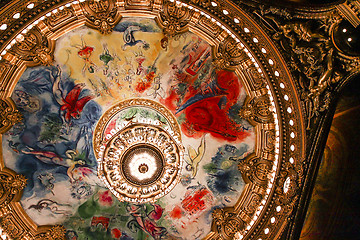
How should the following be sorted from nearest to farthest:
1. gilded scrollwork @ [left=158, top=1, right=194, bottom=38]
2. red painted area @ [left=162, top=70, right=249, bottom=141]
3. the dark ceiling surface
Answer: gilded scrollwork @ [left=158, top=1, right=194, bottom=38], the dark ceiling surface, red painted area @ [left=162, top=70, right=249, bottom=141]

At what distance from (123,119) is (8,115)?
3.44 m

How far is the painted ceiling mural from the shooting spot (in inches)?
348

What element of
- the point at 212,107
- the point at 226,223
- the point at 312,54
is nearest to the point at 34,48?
the point at 212,107

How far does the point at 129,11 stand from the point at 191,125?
425 centimetres

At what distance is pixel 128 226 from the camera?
10.9 m

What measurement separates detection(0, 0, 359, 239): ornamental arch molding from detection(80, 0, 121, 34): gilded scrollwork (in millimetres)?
24

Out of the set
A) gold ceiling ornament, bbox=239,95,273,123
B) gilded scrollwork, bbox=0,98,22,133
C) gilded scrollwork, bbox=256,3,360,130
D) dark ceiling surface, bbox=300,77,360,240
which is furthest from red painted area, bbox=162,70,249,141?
gilded scrollwork, bbox=0,98,22,133

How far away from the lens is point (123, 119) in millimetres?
10453

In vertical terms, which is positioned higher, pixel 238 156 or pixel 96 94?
pixel 96 94

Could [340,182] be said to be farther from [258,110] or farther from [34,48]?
[34,48]

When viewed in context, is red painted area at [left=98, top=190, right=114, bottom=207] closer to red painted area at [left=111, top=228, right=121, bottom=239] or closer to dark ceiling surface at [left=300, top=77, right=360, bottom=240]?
red painted area at [left=111, top=228, right=121, bottom=239]

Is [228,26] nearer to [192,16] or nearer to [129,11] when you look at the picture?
[192,16]

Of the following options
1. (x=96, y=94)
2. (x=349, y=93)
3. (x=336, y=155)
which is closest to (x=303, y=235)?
(x=336, y=155)

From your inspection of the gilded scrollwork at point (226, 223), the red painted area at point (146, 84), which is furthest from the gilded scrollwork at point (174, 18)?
the gilded scrollwork at point (226, 223)
